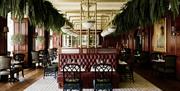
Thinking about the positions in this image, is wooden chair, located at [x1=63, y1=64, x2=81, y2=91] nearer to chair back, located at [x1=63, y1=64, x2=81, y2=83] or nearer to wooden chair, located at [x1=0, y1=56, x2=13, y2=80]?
chair back, located at [x1=63, y1=64, x2=81, y2=83]

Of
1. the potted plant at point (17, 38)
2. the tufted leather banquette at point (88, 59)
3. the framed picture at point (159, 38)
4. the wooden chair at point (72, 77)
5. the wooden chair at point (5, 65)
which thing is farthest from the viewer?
the potted plant at point (17, 38)

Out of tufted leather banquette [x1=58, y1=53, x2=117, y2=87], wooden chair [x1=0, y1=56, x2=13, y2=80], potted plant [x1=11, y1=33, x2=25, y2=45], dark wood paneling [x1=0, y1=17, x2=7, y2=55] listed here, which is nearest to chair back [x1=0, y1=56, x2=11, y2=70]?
wooden chair [x1=0, y1=56, x2=13, y2=80]

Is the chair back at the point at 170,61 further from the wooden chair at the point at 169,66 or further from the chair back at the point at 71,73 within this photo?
the chair back at the point at 71,73

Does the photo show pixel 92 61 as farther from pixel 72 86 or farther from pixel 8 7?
pixel 8 7

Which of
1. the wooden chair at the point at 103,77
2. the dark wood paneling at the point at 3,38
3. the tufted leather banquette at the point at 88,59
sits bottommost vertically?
the wooden chair at the point at 103,77

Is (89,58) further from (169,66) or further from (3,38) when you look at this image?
(3,38)

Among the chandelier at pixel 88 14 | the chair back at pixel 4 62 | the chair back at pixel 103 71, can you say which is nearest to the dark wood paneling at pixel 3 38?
the chair back at pixel 4 62

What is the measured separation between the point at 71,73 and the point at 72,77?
14 centimetres

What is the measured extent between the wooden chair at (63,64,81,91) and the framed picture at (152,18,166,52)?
613 centimetres

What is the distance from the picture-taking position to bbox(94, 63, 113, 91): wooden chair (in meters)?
7.34

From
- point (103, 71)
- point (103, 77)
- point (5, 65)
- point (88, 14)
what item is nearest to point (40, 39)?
point (5, 65)

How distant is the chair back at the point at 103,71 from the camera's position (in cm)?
744

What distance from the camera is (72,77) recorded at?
310 inches

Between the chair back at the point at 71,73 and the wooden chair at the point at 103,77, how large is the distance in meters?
0.48
